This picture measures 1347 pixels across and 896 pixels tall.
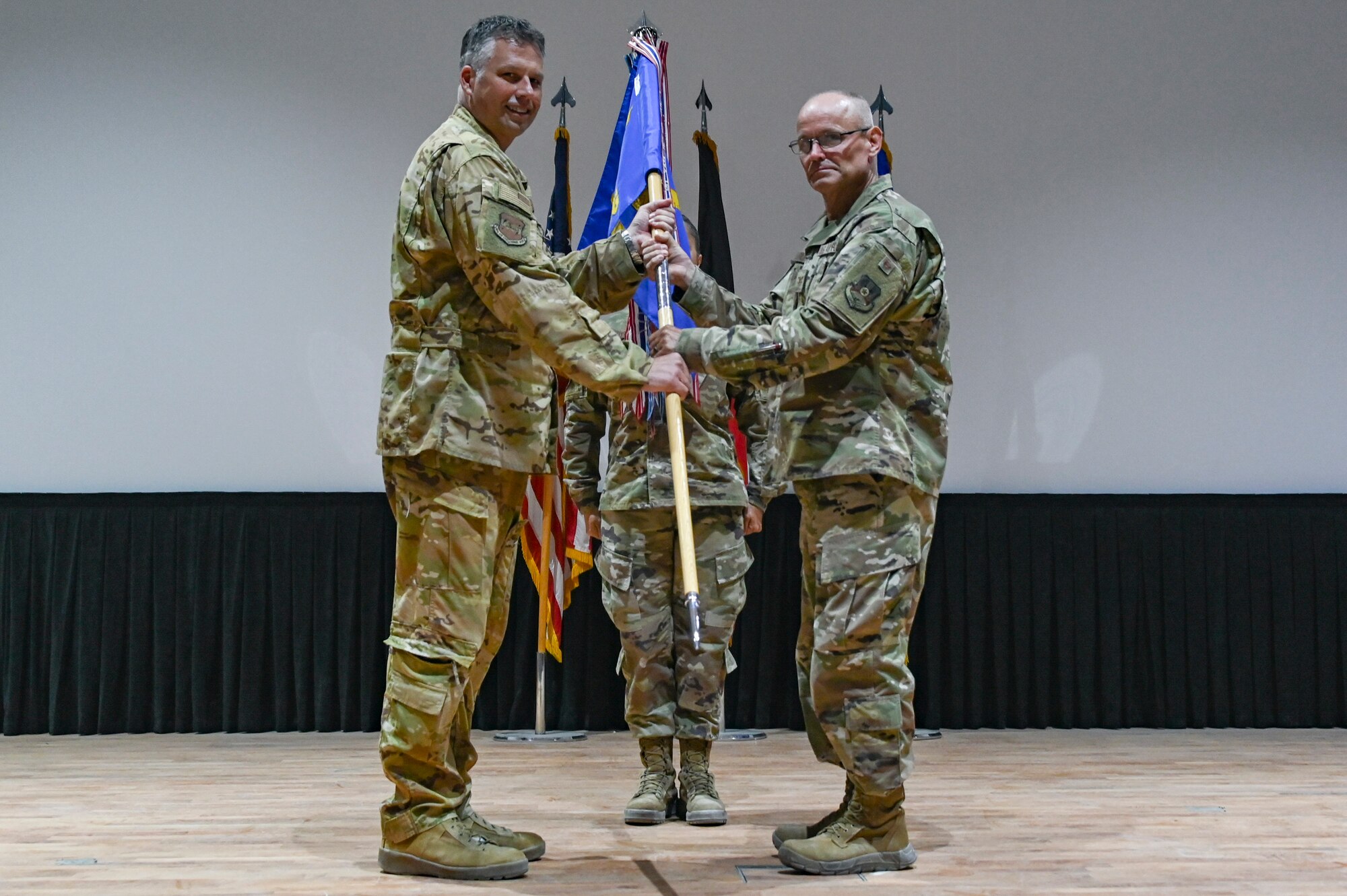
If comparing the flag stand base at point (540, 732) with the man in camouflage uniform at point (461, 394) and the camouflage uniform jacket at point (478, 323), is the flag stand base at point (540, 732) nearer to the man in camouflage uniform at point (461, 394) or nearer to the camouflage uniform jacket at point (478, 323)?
the man in camouflage uniform at point (461, 394)

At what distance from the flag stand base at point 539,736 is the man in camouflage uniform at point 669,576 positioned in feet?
5.01

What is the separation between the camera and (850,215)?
8.57 feet

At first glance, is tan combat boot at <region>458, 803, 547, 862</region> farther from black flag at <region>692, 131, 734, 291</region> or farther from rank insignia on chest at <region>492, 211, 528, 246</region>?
black flag at <region>692, 131, 734, 291</region>

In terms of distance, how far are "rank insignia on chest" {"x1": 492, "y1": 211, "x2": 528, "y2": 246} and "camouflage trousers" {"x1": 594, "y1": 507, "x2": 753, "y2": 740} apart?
109 centimetres

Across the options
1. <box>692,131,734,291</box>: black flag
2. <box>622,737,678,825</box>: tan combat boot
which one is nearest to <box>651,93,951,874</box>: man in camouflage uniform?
<box>622,737,678,825</box>: tan combat boot

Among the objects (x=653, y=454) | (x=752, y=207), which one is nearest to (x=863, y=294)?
(x=653, y=454)

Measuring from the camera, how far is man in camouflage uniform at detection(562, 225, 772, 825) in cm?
324

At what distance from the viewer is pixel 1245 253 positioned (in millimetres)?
5551

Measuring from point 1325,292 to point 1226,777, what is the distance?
9.10ft

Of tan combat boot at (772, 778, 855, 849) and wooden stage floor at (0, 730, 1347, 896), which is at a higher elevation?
tan combat boot at (772, 778, 855, 849)

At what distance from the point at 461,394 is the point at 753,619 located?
296cm

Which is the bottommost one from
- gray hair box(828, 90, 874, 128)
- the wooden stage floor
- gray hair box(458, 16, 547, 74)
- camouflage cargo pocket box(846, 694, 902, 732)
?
the wooden stage floor

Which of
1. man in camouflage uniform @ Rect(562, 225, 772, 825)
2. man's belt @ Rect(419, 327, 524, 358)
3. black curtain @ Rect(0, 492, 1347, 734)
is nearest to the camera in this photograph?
man's belt @ Rect(419, 327, 524, 358)

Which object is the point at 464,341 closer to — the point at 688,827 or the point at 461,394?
the point at 461,394
